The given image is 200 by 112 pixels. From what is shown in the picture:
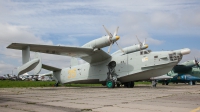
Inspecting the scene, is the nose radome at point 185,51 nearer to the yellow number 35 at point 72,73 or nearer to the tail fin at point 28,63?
the yellow number 35 at point 72,73

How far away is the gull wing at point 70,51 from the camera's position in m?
18.2

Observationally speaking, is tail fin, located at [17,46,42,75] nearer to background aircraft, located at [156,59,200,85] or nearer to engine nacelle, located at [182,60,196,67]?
background aircraft, located at [156,59,200,85]

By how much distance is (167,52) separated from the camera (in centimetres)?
1991

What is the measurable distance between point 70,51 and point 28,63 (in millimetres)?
4214

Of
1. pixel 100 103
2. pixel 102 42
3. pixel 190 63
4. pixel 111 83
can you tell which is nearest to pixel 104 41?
pixel 102 42

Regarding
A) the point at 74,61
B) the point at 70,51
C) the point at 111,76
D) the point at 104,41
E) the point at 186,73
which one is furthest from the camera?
the point at 186,73

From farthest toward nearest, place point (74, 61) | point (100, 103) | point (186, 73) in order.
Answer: point (186, 73) < point (74, 61) < point (100, 103)

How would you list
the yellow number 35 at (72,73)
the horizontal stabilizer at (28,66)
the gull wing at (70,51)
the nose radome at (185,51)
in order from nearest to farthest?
the horizontal stabilizer at (28,66) → the gull wing at (70,51) → the nose radome at (185,51) → the yellow number 35 at (72,73)

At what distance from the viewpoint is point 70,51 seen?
67.4 feet

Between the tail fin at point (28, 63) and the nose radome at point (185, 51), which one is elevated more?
the nose radome at point (185, 51)

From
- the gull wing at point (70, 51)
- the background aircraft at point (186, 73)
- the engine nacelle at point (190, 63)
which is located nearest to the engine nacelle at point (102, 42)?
the gull wing at point (70, 51)

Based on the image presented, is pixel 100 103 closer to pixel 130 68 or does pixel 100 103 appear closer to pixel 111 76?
pixel 130 68

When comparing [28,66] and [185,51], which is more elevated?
[185,51]

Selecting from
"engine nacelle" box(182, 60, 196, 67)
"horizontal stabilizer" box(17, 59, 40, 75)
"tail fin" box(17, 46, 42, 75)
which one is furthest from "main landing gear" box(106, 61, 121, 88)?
"engine nacelle" box(182, 60, 196, 67)
